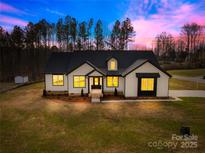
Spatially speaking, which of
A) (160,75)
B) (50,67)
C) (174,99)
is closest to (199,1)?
(160,75)

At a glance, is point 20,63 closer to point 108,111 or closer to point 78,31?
point 78,31

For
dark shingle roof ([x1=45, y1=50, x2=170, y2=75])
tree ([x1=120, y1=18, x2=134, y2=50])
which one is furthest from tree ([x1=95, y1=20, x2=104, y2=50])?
dark shingle roof ([x1=45, y1=50, x2=170, y2=75])

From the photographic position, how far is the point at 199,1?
11.1 metres

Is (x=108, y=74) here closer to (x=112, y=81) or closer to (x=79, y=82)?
(x=112, y=81)

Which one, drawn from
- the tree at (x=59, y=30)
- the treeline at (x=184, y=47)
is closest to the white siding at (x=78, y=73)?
the tree at (x=59, y=30)

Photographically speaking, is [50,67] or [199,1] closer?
[199,1]

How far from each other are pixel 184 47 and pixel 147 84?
54.0m

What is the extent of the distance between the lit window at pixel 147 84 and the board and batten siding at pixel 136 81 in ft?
1.97

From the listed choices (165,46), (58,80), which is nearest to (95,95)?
(58,80)

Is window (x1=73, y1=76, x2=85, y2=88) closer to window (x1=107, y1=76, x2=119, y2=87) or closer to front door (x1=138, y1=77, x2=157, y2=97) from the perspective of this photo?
window (x1=107, y1=76, x2=119, y2=87)

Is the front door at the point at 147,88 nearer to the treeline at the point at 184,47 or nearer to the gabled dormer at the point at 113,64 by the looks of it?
the gabled dormer at the point at 113,64

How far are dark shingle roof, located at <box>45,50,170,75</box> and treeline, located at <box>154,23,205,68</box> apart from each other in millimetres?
30360

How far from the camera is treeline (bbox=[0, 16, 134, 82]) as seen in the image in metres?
33.9

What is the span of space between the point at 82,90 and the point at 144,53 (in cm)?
885
